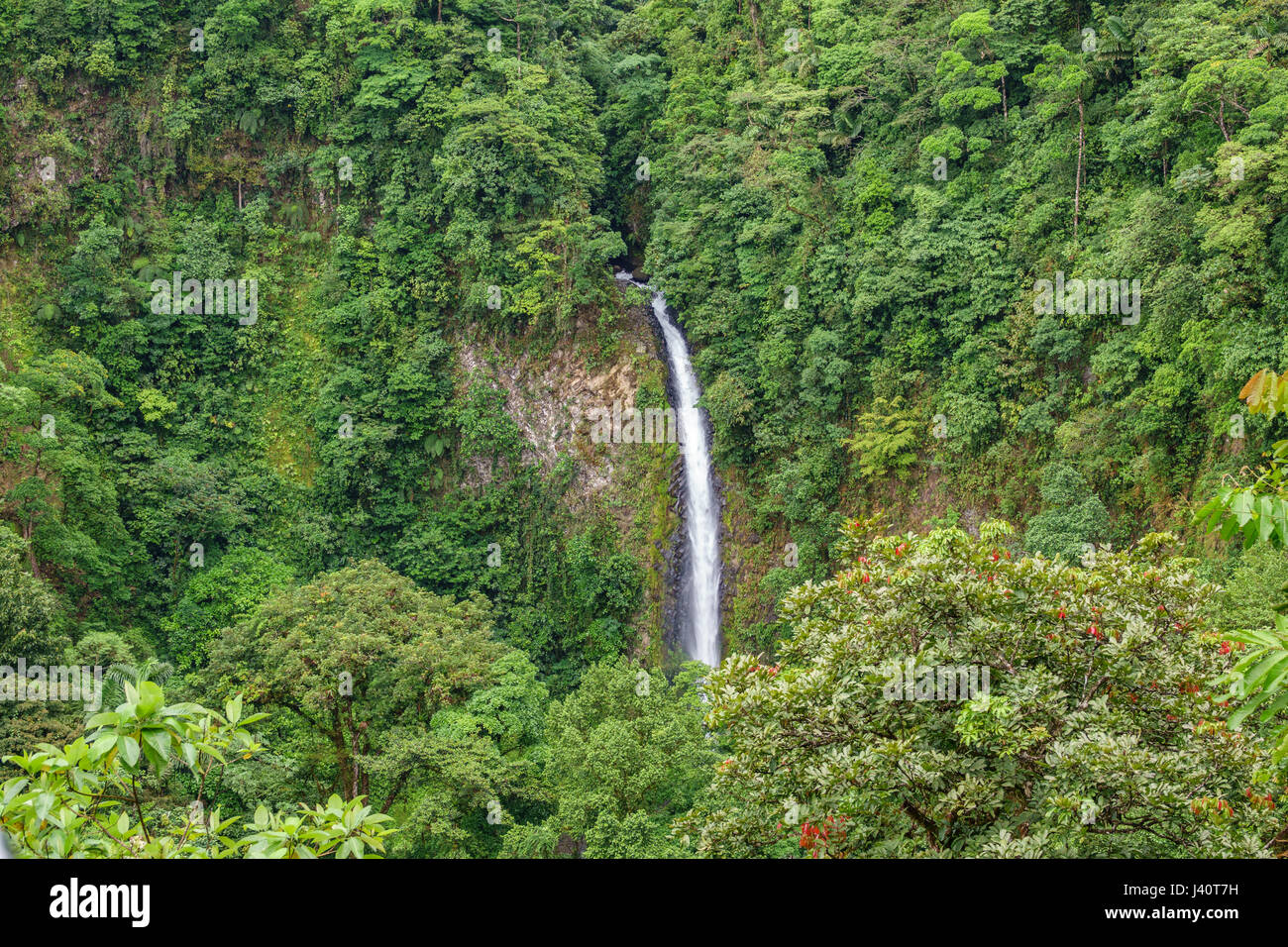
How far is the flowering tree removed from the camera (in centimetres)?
554

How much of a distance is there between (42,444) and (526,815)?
39.5ft

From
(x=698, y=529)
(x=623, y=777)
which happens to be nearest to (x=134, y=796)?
(x=623, y=777)

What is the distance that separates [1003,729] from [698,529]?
15247 mm

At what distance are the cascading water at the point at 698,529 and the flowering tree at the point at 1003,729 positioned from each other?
13233 mm

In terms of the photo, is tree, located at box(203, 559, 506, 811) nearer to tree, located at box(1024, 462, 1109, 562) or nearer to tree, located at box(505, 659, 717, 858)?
tree, located at box(505, 659, 717, 858)

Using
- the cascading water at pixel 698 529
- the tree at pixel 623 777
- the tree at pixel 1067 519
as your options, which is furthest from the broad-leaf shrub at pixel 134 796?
the cascading water at pixel 698 529

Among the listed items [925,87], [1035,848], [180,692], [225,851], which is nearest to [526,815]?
[180,692]

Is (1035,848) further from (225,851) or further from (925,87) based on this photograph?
(925,87)

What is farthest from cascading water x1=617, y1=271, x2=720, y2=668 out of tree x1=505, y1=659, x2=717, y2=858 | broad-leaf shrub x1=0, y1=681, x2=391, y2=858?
broad-leaf shrub x1=0, y1=681, x2=391, y2=858

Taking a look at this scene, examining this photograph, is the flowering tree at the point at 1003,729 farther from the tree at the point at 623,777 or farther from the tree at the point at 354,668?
the tree at the point at 354,668

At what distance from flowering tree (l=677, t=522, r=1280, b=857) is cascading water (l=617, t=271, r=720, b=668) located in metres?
13.2

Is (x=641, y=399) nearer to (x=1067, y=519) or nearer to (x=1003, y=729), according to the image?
(x=1067, y=519)

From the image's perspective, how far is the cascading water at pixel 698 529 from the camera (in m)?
20.5
